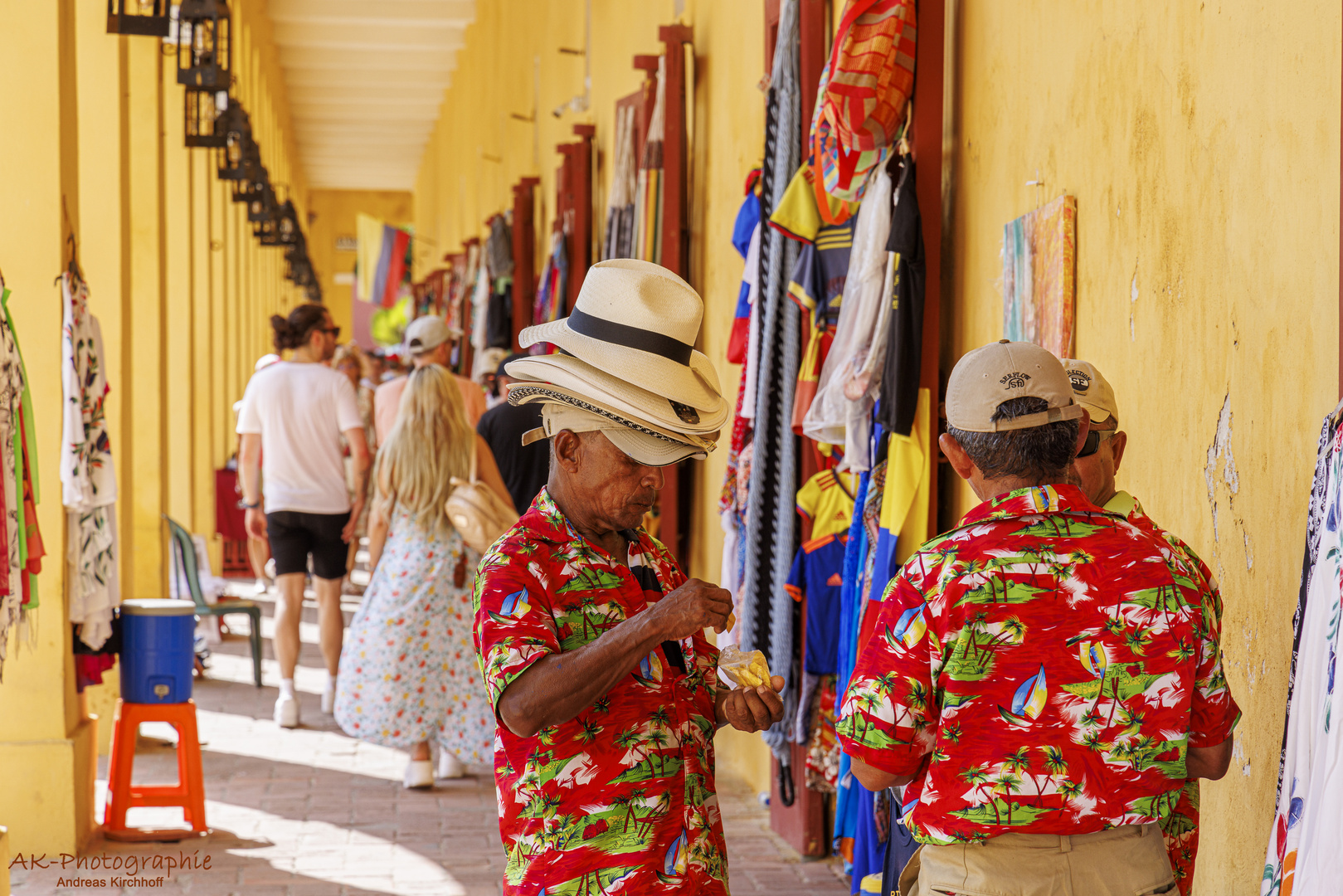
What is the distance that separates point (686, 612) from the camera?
1.88 meters

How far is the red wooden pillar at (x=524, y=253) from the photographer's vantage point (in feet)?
36.3

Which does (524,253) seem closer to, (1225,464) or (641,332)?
(1225,464)

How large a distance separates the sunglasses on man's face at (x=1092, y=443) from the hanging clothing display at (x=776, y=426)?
1.94 m

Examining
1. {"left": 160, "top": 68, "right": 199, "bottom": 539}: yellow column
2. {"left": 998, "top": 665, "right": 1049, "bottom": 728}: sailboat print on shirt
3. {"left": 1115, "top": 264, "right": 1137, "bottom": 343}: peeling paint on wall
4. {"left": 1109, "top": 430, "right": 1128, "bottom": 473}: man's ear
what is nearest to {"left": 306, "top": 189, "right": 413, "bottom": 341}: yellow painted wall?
{"left": 160, "top": 68, "right": 199, "bottom": 539}: yellow column

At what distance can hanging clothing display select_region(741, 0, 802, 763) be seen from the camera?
14.4 feet

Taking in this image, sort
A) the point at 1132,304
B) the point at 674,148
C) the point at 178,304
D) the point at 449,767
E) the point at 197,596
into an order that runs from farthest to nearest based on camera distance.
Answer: the point at 178,304 → the point at 197,596 → the point at 674,148 → the point at 449,767 → the point at 1132,304

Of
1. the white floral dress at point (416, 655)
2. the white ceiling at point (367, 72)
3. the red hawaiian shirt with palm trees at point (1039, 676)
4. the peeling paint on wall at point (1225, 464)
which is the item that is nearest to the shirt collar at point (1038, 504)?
the red hawaiian shirt with palm trees at point (1039, 676)

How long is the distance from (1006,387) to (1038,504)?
171mm

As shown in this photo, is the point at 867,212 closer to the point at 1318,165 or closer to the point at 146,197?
the point at 1318,165

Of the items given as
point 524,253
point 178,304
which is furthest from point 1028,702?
point 524,253

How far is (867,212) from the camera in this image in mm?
3789

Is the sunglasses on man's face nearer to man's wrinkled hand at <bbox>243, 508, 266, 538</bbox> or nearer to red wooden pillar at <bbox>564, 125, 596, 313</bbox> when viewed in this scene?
man's wrinkled hand at <bbox>243, 508, 266, 538</bbox>

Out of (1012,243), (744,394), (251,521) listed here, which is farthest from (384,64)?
(1012,243)

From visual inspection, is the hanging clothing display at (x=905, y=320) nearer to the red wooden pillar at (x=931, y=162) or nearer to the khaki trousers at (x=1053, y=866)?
the red wooden pillar at (x=931, y=162)
